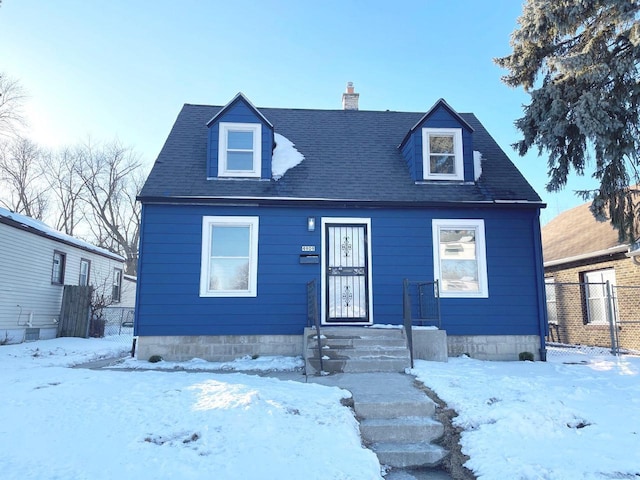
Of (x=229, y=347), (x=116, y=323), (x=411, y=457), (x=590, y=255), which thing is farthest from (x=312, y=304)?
(x=116, y=323)

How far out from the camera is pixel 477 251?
888 cm

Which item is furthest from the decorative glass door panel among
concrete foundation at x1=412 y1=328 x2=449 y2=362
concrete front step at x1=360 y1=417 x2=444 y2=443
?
concrete front step at x1=360 y1=417 x2=444 y2=443

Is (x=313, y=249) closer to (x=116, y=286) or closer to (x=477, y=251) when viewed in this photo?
(x=477, y=251)

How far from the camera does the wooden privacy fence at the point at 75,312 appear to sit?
14188 millimetres

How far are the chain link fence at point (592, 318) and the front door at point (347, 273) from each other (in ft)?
15.5

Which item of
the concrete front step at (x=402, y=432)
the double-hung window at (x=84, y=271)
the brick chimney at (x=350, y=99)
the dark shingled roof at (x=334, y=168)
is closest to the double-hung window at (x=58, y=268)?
the double-hung window at (x=84, y=271)

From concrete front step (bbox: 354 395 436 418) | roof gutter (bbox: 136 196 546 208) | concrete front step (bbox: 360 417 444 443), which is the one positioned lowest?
concrete front step (bbox: 360 417 444 443)

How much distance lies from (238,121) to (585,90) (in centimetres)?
659

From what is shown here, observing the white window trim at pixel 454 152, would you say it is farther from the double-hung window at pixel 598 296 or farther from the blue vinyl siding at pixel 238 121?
the double-hung window at pixel 598 296

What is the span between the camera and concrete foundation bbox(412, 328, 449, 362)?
296 inches

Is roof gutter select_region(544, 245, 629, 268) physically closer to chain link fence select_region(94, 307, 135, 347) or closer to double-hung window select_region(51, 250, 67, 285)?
chain link fence select_region(94, 307, 135, 347)

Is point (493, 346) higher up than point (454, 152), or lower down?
lower down

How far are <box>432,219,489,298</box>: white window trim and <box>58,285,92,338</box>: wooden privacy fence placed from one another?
447 inches

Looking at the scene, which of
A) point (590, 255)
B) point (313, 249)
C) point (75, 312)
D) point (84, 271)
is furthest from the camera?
point (84, 271)
